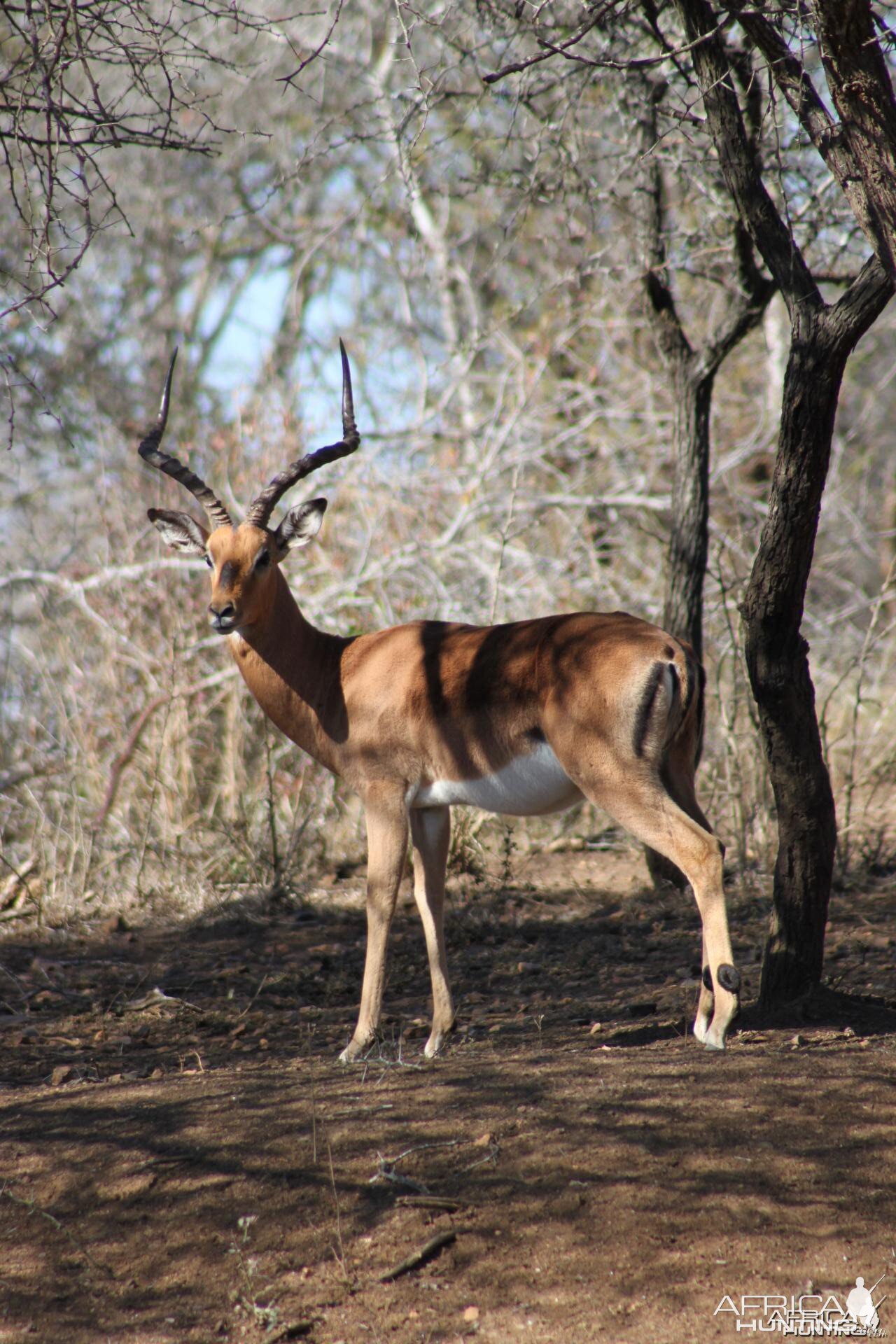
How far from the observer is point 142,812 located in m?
9.74

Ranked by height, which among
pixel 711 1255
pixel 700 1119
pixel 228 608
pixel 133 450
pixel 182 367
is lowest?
pixel 711 1255

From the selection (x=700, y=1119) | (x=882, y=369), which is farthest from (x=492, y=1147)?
(x=882, y=369)

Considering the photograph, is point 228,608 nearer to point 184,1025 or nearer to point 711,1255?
point 184,1025

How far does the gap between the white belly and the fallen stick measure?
7.74ft

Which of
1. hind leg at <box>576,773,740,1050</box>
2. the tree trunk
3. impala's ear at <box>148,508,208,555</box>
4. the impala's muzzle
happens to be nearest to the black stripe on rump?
hind leg at <box>576,773,740,1050</box>

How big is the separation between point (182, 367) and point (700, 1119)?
50.8 feet

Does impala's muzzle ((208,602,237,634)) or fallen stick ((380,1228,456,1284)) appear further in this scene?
impala's muzzle ((208,602,237,634))

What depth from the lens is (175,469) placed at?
645cm

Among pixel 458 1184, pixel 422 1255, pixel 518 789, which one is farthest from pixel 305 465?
pixel 422 1255

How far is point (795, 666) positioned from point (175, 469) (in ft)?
9.95

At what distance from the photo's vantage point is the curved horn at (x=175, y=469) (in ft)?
21.2

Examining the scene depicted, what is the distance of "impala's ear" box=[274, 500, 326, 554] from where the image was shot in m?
6.74

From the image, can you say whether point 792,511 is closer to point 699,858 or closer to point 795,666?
point 795,666

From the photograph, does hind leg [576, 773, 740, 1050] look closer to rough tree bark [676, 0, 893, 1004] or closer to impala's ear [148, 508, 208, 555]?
rough tree bark [676, 0, 893, 1004]
